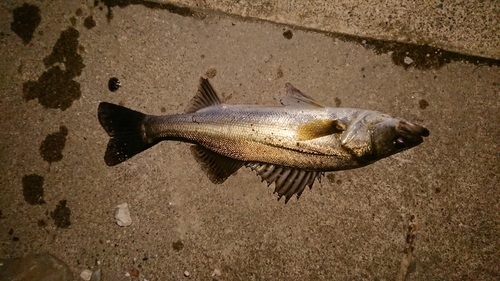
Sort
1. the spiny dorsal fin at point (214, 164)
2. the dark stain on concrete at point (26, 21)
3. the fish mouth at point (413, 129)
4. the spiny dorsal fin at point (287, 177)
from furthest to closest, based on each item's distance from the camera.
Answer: the dark stain on concrete at point (26, 21)
the spiny dorsal fin at point (214, 164)
the spiny dorsal fin at point (287, 177)
the fish mouth at point (413, 129)

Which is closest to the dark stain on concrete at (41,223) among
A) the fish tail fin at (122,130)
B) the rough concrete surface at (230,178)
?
the rough concrete surface at (230,178)

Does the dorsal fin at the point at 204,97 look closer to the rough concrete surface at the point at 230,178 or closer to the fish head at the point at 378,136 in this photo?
the rough concrete surface at the point at 230,178

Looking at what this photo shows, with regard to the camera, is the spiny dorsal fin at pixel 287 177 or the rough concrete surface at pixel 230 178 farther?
the rough concrete surface at pixel 230 178

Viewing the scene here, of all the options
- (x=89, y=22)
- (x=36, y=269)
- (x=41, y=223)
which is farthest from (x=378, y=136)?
(x=36, y=269)

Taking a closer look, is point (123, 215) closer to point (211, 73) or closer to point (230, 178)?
point (230, 178)

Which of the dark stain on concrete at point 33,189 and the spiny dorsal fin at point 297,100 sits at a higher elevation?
the spiny dorsal fin at point 297,100

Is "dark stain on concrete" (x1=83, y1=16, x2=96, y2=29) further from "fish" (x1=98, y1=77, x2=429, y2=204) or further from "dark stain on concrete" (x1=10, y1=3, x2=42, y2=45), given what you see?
"fish" (x1=98, y1=77, x2=429, y2=204)
